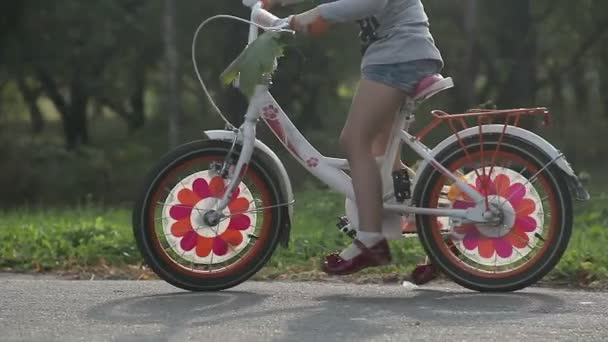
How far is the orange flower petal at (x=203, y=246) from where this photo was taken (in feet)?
21.0

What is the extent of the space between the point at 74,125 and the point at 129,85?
2035 millimetres

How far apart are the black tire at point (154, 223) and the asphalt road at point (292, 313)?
8 centimetres

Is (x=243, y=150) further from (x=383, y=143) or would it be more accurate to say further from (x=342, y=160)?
(x=383, y=143)

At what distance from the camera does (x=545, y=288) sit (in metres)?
6.62

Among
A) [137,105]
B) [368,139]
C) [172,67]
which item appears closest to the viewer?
[368,139]

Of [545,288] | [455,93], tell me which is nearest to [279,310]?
[545,288]

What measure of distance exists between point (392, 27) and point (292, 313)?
4.66 feet

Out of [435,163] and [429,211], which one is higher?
[435,163]

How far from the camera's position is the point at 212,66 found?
31.6m

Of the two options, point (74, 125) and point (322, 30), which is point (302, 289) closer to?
point (322, 30)

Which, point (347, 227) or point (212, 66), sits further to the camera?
point (212, 66)

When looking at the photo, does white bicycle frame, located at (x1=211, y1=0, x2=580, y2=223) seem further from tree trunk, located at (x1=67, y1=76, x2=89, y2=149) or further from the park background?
tree trunk, located at (x1=67, y1=76, x2=89, y2=149)

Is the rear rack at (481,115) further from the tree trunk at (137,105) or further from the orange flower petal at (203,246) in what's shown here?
the tree trunk at (137,105)

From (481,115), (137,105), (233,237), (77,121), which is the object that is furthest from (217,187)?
(137,105)
